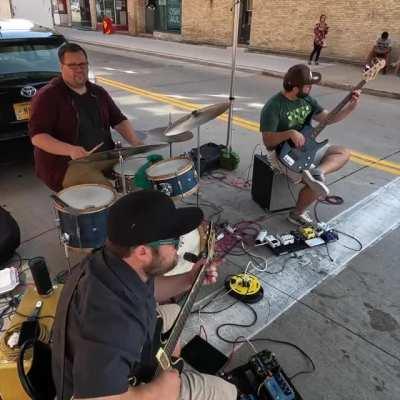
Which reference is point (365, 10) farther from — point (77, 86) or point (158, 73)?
point (77, 86)

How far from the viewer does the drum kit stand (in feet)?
9.70

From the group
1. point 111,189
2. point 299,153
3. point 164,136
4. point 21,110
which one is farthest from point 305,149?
point 21,110

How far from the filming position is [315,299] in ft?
10.8

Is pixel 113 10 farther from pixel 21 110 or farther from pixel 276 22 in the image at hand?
pixel 21 110

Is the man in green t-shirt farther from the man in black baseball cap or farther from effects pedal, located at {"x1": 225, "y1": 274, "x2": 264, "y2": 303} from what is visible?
the man in black baseball cap

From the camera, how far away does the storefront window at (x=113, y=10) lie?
74.9 ft

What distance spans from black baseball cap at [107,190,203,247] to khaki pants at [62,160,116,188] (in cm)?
183

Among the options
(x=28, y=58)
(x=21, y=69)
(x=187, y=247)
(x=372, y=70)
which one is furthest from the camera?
(x=28, y=58)

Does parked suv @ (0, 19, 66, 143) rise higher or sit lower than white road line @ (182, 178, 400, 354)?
higher

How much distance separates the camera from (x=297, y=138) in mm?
4004

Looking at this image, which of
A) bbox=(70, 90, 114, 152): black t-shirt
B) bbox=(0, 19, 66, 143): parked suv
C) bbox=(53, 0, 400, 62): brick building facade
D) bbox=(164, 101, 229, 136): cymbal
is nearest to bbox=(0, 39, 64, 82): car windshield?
bbox=(0, 19, 66, 143): parked suv

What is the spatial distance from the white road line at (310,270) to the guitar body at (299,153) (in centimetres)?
77

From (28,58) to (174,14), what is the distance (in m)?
16.7

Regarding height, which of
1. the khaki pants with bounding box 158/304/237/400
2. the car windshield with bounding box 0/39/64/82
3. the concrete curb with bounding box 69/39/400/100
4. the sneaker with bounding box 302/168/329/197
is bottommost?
the concrete curb with bounding box 69/39/400/100
